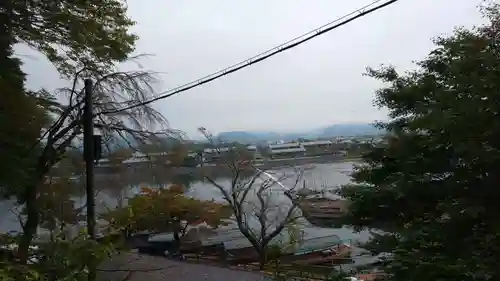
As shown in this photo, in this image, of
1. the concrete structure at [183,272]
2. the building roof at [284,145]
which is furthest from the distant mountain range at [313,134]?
the concrete structure at [183,272]

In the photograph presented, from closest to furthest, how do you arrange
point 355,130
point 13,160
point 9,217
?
point 13,160 < point 355,130 < point 9,217

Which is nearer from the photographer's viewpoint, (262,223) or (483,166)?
(483,166)

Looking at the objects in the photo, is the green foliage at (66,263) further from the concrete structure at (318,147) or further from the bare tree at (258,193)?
the bare tree at (258,193)

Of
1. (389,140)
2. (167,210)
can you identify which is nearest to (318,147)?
(389,140)

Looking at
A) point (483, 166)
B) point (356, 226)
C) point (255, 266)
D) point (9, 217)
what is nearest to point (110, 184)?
point (9, 217)

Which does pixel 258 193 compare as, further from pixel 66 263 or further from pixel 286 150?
pixel 66 263

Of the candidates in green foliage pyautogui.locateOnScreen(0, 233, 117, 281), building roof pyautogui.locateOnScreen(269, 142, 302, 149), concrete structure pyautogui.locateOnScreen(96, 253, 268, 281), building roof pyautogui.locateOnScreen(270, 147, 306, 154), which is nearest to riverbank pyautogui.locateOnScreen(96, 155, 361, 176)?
building roof pyautogui.locateOnScreen(270, 147, 306, 154)

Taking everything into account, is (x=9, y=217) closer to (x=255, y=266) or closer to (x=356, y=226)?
(x=255, y=266)

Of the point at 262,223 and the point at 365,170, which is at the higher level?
the point at 365,170
